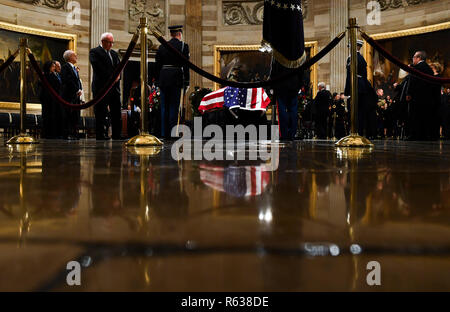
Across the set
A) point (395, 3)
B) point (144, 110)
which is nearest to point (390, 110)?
point (395, 3)

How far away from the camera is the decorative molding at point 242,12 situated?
13.6 metres

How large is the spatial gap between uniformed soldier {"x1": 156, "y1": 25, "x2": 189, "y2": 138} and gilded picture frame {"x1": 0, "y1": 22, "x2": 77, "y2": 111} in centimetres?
768

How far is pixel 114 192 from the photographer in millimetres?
882

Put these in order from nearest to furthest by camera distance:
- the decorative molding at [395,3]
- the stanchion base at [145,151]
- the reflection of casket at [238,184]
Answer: the reflection of casket at [238,184]
the stanchion base at [145,151]
the decorative molding at [395,3]

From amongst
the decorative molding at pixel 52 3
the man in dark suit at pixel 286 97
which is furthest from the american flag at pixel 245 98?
the decorative molding at pixel 52 3

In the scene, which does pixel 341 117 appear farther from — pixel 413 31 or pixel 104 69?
pixel 104 69

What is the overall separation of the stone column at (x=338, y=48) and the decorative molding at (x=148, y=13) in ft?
18.0

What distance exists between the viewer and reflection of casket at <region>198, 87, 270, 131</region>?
6996 mm

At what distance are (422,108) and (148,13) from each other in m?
9.47

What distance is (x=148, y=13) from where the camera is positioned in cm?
1327

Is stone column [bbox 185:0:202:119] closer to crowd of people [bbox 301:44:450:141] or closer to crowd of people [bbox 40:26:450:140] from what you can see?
crowd of people [bbox 40:26:450:140]

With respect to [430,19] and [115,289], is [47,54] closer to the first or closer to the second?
[430,19]

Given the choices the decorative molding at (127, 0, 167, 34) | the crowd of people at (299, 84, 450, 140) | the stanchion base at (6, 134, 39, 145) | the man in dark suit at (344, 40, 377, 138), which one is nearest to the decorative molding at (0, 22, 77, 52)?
the decorative molding at (127, 0, 167, 34)

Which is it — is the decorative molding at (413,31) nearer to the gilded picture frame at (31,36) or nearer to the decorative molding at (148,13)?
the decorative molding at (148,13)
